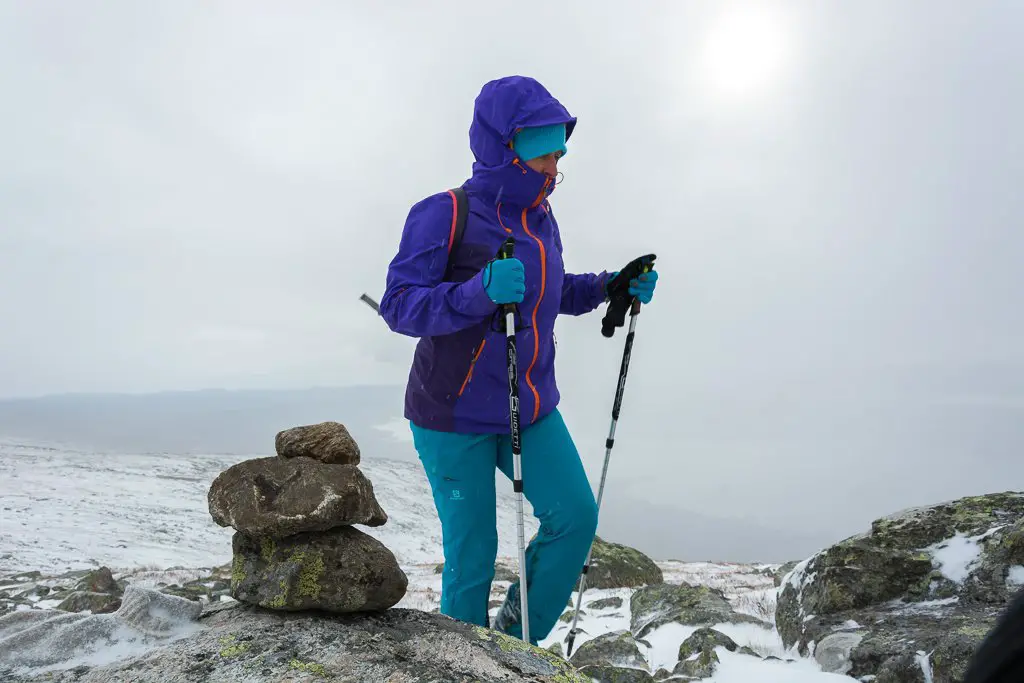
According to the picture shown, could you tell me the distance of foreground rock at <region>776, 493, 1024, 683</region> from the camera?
4.75 meters

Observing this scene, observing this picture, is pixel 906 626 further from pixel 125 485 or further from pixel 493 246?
pixel 125 485

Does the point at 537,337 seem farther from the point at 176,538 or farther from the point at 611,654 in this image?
the point at 176,538

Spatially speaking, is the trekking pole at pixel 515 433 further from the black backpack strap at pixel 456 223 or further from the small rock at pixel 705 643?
the small rock at pixel 705 643

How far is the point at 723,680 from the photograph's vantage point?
16.8ft

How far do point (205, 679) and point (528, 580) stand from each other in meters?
2.39

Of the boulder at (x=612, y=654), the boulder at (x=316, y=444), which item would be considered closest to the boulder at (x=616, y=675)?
the boulder at (x=612, y=654)

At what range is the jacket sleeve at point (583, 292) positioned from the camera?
224 inches

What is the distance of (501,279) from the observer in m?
3.91

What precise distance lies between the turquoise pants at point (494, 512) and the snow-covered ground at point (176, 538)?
1757mm

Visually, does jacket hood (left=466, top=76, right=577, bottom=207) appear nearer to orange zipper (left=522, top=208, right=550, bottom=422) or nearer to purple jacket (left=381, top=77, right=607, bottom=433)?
purple jacket (left=381, top=77, right=607, bottom=433)

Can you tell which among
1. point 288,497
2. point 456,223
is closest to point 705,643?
point 288,497

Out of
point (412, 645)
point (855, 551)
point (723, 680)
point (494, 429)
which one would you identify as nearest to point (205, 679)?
point (412, 645)

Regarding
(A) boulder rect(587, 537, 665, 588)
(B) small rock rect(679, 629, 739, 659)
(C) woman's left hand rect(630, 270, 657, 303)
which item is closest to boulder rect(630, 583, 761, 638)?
(B) small rock rect(679, 629, 739, 659)

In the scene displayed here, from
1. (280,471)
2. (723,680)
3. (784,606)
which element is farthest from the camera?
(784,606)
